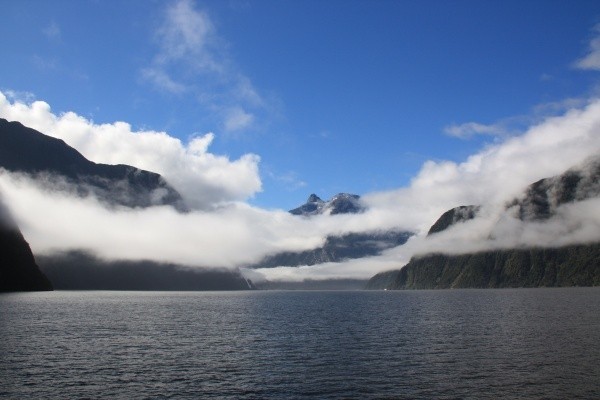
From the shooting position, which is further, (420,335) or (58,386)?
(420,335)

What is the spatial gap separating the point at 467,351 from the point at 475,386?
26.3m

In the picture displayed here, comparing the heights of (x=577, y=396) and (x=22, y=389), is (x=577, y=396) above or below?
below

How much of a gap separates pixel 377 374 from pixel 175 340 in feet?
162

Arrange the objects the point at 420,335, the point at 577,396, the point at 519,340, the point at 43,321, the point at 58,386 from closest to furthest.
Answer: the point at 577,396, the point at 58,386, the point at 519,340, the point at 420,335, the point at 43,321

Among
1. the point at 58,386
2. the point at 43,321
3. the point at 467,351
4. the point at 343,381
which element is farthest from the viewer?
the point at 43,321

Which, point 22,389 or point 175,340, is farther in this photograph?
point 175,340

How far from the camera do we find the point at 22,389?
57594 millimetres

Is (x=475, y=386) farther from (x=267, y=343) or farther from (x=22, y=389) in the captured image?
(x=22, y=389)

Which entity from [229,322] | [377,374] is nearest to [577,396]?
[377,374]

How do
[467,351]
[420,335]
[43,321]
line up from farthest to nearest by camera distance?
1. [43,321]
2. [420,335]
3. [467,351]

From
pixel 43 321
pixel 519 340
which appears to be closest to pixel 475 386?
pixel 519 340

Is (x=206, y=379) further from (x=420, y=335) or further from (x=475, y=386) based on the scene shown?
(x=420, y=335)

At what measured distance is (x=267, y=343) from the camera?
317 feet

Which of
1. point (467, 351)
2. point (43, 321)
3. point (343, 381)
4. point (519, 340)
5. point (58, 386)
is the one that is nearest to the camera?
point (58, 386)
